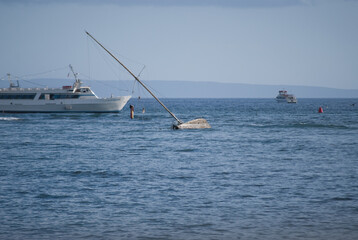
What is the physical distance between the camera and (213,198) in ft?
64.5

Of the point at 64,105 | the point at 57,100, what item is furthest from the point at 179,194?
the point at 57,100

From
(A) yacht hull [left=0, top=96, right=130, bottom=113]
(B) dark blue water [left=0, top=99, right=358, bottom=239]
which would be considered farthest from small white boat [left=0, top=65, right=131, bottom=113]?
(B) dark blue water [left=0, top=99, right=358, bottom=239]

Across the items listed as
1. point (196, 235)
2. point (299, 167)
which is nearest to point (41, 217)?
point (196, 235)

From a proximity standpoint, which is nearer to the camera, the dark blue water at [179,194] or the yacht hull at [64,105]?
the dark blue water at [179,194]

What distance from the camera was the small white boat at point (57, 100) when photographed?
10019cm

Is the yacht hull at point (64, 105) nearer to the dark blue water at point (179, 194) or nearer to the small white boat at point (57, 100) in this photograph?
the small white boat at point (57, 100)

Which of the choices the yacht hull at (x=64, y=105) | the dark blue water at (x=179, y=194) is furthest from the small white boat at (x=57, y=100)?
the dark blue water at (x=179, y=194)

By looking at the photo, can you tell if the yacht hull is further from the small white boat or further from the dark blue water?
the dark blue water

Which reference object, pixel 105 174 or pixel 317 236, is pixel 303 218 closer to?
pixel 317 236

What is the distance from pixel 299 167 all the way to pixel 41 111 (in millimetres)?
83241

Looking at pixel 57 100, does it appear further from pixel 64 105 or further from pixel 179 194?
pixel 179 194

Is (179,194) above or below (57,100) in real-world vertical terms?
below

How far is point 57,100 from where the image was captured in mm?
101875

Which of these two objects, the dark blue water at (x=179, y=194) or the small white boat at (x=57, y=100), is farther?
the small white boat at (x=57, y=100)
